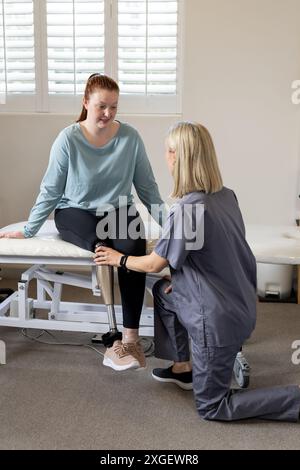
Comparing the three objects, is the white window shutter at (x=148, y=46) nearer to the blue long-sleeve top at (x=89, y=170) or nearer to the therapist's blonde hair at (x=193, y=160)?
the blue long-sleeve top at (x=89, y=170)

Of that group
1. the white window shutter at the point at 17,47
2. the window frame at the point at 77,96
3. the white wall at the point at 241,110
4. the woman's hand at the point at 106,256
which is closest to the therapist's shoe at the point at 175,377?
the woman's hand at the point at 106,256

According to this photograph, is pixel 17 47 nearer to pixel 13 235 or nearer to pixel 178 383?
pixel 13 235

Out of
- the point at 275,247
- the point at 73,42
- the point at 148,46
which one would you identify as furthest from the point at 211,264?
the point at 73,42

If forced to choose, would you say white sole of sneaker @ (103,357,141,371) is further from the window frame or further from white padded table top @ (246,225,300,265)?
the window frame

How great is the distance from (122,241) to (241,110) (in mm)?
1587

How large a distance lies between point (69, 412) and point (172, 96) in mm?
2232

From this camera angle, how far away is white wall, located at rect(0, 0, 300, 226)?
3395 millimetres

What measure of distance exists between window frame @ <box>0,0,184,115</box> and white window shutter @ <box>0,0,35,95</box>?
36 millimetres

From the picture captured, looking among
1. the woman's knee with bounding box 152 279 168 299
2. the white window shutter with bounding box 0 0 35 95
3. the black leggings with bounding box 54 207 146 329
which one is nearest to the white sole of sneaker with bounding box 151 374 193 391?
the black leggings with bounding box 54 207 146 329

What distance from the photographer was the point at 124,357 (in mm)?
2182

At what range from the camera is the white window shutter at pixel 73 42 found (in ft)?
11.5

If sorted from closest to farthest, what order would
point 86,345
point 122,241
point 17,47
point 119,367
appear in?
point 119,367, point 122,241, point 86,345, point 17,47
